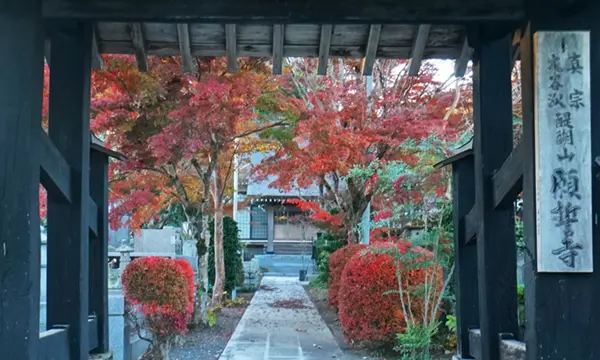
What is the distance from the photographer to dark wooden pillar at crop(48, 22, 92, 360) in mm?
3121

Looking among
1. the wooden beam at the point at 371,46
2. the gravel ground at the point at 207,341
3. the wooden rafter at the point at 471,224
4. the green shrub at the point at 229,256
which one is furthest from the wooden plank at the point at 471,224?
the green shrub at the point at 229,256

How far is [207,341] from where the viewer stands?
890 cm

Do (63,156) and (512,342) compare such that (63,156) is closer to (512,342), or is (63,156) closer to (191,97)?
(512,342)

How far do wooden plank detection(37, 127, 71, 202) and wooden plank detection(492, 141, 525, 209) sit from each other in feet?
8.23

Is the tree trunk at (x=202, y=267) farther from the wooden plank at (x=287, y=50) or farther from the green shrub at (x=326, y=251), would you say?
the wooden plank at (x=287, y=50)

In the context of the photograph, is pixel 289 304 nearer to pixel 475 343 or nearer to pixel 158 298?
pixel 158 298

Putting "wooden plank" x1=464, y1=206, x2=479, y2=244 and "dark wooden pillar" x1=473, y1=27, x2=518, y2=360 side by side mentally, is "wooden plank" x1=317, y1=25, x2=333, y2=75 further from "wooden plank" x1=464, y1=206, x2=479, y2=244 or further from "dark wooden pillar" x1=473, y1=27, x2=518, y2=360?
"wooden plank" x1=464, y1=206, x2=479, y2=244

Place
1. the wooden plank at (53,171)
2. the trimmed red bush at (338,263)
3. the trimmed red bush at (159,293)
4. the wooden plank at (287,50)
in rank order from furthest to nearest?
the trimmed red bush at (338,263) → the trimmed red bush at (159,293) → the wooden plank at (287,50) → the wooden plank at (53,171)

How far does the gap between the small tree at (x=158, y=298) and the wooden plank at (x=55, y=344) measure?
3.89 m

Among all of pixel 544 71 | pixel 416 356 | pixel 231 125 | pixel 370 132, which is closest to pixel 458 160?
pixel 544 71

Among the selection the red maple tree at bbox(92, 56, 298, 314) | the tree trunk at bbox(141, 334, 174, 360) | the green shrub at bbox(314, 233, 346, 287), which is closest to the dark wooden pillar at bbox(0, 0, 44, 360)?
the tree trunk at bbox(141, 334, 174, 360)

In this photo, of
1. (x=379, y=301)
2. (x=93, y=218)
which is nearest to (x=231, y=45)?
(x=93, y=218)

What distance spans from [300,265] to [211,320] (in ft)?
47.1

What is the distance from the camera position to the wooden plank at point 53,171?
2.74 metres
